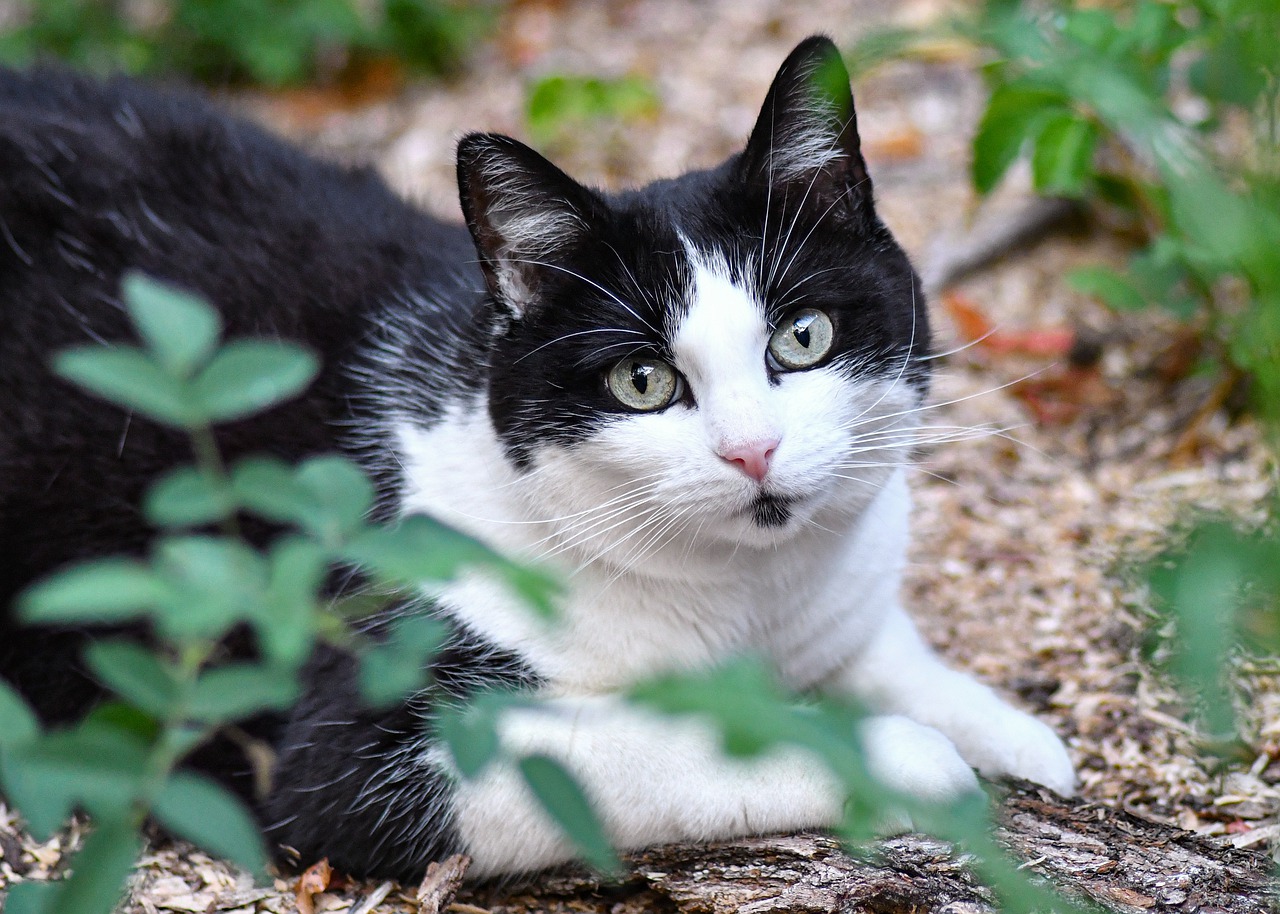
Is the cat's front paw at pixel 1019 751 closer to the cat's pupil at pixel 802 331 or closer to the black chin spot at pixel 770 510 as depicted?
the black chin spot at pixel 770 510

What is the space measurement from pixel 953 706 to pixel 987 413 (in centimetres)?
127

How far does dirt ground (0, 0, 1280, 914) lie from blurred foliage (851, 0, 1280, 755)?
0.09 m

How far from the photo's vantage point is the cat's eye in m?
1.78

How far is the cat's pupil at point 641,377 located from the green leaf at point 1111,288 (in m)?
1.47

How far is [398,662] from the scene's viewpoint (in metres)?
0.84

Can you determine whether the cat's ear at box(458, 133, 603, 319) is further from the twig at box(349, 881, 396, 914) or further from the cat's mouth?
the twig at box(349, 881, 396, 914)

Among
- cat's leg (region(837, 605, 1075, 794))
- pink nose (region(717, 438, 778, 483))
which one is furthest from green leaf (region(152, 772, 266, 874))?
cat's leg (region(837, 605, 1075, 794))

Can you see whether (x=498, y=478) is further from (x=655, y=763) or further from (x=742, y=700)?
(x=742, y=700)

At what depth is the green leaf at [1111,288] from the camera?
2.84 m

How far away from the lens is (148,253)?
2.30 m

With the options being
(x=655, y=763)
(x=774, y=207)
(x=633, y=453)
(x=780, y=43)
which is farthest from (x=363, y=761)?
(x=780, y=43)

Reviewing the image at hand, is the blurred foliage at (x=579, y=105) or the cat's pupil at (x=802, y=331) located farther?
the blurred foliage at (x=579, y=105)

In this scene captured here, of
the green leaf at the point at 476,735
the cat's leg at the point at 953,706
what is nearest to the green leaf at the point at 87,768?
the green leaf at the point at 476,735

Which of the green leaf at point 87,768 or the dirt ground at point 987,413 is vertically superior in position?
the dirt ground at point 987,413
